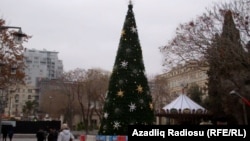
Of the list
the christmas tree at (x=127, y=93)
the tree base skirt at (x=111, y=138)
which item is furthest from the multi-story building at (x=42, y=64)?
the christmas tree at (x=127, y=93)

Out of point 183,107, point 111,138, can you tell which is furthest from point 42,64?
point 111,138

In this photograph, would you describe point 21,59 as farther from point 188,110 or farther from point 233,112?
point 233,112

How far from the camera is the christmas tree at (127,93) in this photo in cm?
1903

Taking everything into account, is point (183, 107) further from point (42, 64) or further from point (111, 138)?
point (42, 64)

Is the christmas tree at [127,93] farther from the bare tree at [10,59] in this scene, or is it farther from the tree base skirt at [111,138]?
the bare tree at [10,59]

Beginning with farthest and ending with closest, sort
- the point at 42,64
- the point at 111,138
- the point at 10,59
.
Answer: the point at 42,64 → the point at 10,59 → the point at 111,138

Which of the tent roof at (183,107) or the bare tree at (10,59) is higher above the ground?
the bare tree at (10,59)

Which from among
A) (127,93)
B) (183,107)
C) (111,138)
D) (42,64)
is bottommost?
(111,138)

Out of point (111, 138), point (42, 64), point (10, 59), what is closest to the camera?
point (111, 138)

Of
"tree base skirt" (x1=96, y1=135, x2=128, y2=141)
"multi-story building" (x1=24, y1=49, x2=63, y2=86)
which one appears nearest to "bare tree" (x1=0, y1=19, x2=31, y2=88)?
"tree base skirt" (x1=96, y1=135, x2=128, y2=141)

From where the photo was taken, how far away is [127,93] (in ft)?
62.8

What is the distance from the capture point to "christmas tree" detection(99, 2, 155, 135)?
1903 cm

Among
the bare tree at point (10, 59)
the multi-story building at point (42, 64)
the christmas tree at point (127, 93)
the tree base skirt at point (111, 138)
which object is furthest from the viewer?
A: the multi-story building at point (42, 64)

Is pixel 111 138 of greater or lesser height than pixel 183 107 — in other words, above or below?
below
